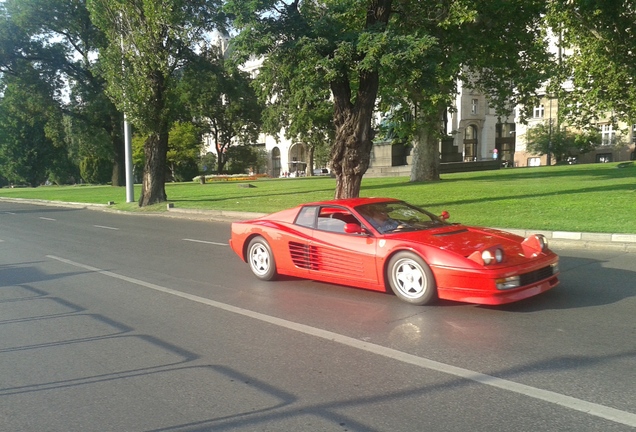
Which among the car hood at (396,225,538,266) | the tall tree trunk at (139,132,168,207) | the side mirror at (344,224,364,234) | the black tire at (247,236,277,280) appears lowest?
the black tire at (247,236,277,280)

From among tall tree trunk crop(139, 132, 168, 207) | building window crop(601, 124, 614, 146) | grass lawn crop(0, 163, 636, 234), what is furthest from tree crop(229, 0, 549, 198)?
building window crop(601, 124, 614, 146)

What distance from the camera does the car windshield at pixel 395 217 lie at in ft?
23.4

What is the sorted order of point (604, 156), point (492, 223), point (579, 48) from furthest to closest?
point (604, 156) < point (579, 48) < point (492, 223)

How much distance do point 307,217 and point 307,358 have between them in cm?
316

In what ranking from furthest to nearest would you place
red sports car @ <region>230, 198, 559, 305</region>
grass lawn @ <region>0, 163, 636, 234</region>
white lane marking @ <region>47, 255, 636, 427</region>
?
grass lawn @ <region>0, 163, 636, 234</region>, red sports car @ <region>230, 198, 559, 305</region>, white lane marking @ <region>47, 255, 636, 427</region>

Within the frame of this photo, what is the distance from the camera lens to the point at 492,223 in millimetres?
13383

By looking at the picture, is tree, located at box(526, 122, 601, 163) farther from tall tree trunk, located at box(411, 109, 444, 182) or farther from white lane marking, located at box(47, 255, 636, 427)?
white lane marking, located at box(47, 255, 636, 427)

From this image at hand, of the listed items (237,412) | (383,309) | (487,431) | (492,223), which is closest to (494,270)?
(383,309)

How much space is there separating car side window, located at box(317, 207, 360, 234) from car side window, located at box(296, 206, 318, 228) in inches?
4.7

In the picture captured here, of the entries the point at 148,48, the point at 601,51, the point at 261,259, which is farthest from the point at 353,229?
the point at 148,48

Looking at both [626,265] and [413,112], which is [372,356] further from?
[413,112]

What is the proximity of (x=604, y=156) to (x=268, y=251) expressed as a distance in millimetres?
61952

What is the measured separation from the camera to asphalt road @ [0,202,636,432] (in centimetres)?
386

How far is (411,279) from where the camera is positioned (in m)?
6.57
